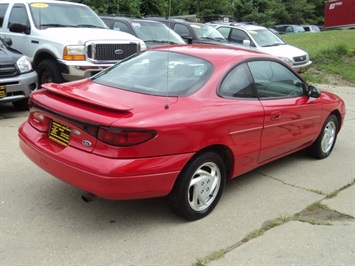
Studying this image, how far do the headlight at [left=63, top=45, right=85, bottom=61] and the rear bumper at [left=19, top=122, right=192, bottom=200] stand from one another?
4192 millimetres

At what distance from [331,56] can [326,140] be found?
33.9 feet

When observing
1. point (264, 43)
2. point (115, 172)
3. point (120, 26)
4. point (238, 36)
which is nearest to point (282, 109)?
point (115, 172)

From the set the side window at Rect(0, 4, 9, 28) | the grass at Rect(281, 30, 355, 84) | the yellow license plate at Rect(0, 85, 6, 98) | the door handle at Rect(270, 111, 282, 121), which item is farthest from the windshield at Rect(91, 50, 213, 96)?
the grass at Rect(281, 30, 355, 84)

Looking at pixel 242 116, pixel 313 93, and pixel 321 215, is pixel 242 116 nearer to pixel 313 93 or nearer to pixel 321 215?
pixel 321 215

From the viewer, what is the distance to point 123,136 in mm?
3043

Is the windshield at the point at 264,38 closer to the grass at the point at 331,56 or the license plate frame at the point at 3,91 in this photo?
the grass at the point at 331,56

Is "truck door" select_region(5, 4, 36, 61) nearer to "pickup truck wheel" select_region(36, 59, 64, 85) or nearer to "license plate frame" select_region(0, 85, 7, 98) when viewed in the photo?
"pickup truck wheel" select_region(36, 59, 64, 85)

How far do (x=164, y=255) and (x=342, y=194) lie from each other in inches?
88.8

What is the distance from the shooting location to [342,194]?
4.34 m

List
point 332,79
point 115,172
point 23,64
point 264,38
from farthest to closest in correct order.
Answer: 1. point 264,38
2. point 332,79
3. point 23,64
4. point 115,172

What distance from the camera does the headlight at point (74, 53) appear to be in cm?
727

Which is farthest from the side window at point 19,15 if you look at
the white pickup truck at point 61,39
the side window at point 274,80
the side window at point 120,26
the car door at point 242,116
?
the car door at point 242,116

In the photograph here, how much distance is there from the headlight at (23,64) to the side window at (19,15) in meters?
1.52

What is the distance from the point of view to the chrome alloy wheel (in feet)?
11.6
